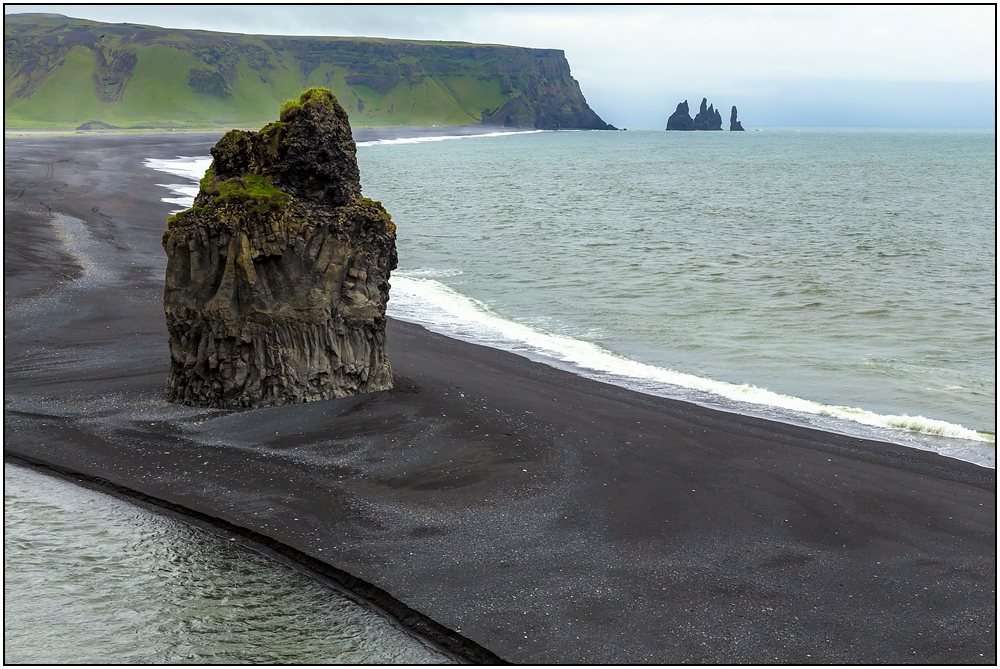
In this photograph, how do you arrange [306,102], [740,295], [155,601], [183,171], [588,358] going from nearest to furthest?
1. [155,601]
2. [306,102]
3. [588,358]
4. [740,295]
5. [183,171]

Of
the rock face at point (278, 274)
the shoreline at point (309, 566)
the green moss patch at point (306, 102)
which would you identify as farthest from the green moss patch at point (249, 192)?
the shoreline at point (309, 566)

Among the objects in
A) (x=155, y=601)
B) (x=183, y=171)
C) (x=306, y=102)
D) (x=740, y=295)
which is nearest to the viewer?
(x=155, y=601)

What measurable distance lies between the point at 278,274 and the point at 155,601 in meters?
5.64

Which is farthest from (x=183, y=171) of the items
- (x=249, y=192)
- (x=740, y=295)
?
(x=249, y=192)

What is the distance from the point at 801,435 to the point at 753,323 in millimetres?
9498

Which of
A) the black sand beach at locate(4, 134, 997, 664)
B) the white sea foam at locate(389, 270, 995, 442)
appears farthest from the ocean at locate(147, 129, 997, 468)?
the black sand beach at locate(4, 134, 997, 664)

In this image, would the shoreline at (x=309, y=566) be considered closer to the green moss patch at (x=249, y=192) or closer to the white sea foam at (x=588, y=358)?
the green moss patch at (x=249, y=192)

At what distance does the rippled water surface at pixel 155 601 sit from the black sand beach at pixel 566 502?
18.1 inches

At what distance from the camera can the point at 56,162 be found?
56.3 meters

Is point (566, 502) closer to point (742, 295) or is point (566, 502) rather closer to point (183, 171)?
point (742, 295)

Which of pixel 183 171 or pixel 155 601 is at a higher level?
pixel 183 171

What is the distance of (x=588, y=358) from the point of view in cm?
1827

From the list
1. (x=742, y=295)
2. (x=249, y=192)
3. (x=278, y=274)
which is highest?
(x=249, y=192)

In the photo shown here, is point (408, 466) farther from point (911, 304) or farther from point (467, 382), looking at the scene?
point (911, 304)
